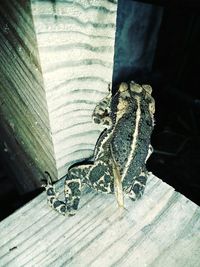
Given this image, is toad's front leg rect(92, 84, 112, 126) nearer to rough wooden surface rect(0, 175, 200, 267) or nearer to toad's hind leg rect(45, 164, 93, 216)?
toad's hind leg rect(45, 164, 93, 216)

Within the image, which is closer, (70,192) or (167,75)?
(70,192)

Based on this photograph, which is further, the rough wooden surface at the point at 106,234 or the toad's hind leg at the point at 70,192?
the toad's hind leg at the point at 70,192

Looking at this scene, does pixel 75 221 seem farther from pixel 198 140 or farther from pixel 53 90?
pixel 198 140

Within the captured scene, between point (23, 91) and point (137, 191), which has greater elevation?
point (23, 91)

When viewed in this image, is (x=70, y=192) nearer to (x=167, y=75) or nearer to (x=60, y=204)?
(x=60, y=204)

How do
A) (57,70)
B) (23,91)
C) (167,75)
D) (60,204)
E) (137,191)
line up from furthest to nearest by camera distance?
1. (167,75)
2. (137,191)
3. (60,204)
4. (23,91)
5. (57,70)

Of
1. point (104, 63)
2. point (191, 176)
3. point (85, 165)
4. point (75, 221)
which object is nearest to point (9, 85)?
point (104, 63)

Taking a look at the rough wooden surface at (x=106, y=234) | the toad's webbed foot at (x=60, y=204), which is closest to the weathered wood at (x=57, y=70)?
the toad's webbed foot at (x=60, y=204)

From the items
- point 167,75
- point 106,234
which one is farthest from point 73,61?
point 167,75

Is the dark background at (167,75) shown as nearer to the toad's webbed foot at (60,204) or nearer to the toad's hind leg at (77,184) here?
the toad's hind leg at (77,184)
